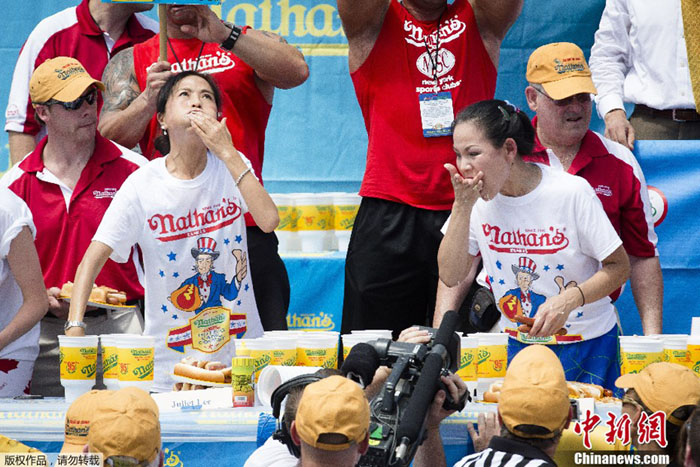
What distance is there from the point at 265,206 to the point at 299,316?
1.72 metres

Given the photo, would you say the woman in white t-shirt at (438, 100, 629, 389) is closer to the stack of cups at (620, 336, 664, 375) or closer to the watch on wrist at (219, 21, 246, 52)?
the stack of cups at (620, 336, 664, 375)

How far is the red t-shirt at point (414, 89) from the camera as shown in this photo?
446cm

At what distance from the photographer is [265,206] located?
383 centimetres

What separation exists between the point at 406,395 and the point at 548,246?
136 cm

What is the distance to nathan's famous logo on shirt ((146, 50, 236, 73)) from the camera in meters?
4.45

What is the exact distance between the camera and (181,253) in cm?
381

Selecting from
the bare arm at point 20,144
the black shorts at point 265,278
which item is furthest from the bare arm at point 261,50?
the bare arm at point 20,144

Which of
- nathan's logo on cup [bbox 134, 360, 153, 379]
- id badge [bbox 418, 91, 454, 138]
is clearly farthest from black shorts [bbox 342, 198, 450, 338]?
nathan's logo on cup [bbox 134, 360, 153, 379]

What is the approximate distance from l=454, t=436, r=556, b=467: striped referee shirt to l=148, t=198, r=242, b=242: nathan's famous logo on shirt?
5.35 ft

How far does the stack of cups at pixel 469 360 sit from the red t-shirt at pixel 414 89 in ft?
4.43

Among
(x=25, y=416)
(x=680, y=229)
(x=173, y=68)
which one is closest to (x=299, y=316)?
(x=173, y=68)

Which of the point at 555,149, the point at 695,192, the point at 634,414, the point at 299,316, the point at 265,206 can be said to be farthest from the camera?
the point at 299,316

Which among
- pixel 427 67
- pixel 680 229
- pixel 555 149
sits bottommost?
pixel 680 229

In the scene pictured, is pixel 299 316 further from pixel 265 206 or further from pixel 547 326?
pixel 547 326
